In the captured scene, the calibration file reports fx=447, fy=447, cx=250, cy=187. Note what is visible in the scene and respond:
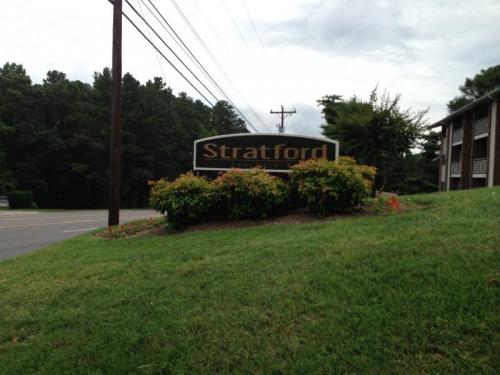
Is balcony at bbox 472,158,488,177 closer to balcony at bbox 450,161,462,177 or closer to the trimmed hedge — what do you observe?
balcony at bbox 450,161,462,177

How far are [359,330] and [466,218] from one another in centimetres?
328

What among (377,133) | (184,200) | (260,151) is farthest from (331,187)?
(377,133)

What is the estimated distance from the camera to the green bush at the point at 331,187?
763 centimetres

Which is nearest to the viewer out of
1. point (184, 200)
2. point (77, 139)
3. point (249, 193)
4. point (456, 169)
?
point (249, 193)

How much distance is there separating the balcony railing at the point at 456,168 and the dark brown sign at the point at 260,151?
28.9m

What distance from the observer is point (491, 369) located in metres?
2.74

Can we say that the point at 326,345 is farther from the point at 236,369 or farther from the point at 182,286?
the point at 182,286

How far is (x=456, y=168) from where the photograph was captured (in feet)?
119

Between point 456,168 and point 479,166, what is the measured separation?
5.96m

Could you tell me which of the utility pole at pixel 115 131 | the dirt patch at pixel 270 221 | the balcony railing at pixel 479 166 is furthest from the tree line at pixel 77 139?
the dirt patch at pixel 270 221

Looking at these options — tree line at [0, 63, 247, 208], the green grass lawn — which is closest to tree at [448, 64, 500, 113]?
tree line at [0, 63, 247, 208]

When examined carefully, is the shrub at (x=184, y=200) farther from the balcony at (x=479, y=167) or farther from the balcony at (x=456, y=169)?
the balcony at (x=456, y=169)

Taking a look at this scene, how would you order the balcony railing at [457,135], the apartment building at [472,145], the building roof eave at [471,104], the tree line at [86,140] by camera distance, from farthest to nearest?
1. the tree line at [86,140]
2. the balcony railing at [457,135]
3. the apartment building at [472,145]
4. the building roof eave at [471,104]

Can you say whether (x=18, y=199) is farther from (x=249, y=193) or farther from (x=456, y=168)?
(x=456, y=168)
